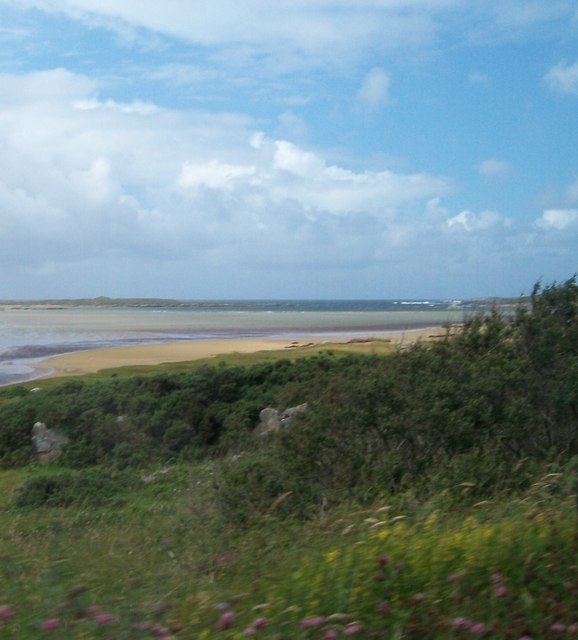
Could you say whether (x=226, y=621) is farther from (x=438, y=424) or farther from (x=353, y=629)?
(x=438, y=424)

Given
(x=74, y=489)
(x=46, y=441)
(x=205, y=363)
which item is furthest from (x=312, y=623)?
(x=205, y=363)

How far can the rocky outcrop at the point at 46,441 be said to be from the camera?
2025cm

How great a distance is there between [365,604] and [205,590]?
0.92 metres

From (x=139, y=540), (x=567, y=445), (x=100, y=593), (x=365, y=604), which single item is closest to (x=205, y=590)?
(x=100, y=593)

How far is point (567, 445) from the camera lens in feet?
34.1

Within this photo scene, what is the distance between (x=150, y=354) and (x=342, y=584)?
3645cm

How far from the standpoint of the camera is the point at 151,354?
131 ft

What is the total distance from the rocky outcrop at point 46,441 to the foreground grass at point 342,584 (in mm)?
15181

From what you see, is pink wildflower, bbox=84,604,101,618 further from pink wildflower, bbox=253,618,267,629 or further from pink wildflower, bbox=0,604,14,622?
pink wildflower, bbox=253,618,267,629

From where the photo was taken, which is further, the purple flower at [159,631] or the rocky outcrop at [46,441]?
the rocky outcrop at [46,441]

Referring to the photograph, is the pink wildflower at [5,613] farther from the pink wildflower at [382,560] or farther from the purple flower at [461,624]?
the purple flower at [461,624]


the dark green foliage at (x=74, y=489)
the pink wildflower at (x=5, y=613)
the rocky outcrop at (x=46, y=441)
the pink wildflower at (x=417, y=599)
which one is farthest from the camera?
the rocky outcrop at (x=46, y=441)

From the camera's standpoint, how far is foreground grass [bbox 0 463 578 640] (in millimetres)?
3699

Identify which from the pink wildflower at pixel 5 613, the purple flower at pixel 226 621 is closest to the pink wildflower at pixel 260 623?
the purple flower at pixel 226 621
